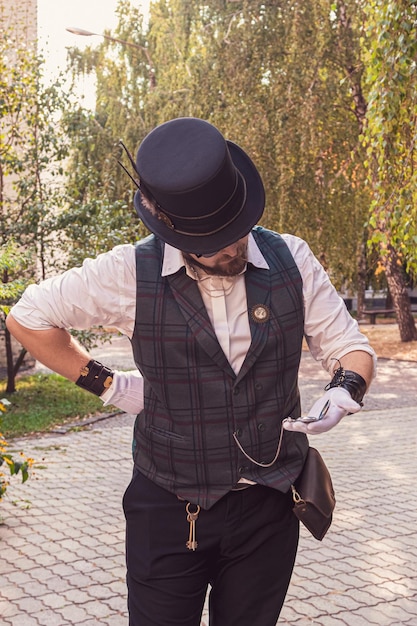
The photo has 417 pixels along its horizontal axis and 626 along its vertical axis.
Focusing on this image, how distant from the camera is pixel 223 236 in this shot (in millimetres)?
2145

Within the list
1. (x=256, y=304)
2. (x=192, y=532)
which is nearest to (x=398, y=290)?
(x=256, y=304)

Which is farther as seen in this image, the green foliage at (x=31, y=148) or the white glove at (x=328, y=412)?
the green foliage at (x=31, y=148)

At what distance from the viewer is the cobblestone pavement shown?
425 centimetres

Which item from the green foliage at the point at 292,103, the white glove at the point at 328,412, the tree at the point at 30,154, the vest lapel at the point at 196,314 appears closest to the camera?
the white glove at the point at 328,412

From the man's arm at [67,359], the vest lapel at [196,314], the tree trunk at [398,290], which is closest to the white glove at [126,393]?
the man's arm at [67,359]

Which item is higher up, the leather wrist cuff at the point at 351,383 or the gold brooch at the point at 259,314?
the gold brooch at the point at 259,314

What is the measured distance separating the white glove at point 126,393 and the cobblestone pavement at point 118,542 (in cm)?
203

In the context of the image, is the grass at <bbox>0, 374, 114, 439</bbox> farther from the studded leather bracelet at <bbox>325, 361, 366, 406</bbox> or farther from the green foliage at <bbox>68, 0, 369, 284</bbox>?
the studded leather bracelet at <bbox>325, 361, 366, 406</bbox>

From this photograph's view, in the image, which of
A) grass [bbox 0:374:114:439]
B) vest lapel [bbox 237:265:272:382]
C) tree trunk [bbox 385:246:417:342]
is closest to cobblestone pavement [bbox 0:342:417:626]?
grass [bbox 0:374:114:439]

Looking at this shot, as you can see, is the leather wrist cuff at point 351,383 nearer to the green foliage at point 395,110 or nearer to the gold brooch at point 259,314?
the gold brooch at point 259,314

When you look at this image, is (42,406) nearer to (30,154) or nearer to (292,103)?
(30,154)

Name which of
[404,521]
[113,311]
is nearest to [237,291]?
[113,311]

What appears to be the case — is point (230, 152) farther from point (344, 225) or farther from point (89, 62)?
point (89, 62)

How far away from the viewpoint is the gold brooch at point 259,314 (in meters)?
2.22
